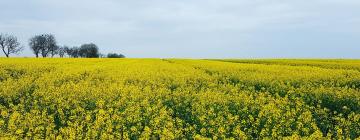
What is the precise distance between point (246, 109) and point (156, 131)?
3599mm

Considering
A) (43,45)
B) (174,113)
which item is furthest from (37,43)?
(174,113)

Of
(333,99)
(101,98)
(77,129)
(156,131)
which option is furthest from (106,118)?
(333,99)

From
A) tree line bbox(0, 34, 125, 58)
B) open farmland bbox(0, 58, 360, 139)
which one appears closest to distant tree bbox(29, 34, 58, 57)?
tree line bbox(0, 34, 125, 58)

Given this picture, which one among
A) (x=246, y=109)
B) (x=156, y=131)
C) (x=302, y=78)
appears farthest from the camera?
(x=302, y=78)

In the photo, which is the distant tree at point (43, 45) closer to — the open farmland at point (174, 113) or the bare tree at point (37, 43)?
the bare tree at point (37, 43)

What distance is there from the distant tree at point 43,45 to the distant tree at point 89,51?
40.4ft

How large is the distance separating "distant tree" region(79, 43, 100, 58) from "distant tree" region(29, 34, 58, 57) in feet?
40.4

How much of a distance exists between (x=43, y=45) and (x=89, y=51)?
54.3ft

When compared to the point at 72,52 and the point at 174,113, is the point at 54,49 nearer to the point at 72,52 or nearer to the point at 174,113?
the point at 72,52

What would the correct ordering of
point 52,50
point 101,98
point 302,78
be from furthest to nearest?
point 52,50 < point 302,78 < point 101,98

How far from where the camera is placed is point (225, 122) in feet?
30.7

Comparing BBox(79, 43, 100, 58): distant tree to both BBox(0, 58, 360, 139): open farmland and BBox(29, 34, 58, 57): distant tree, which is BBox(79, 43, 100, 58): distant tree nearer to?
BBox(29, 34, 58, 57): distant tree

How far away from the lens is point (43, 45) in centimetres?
11900

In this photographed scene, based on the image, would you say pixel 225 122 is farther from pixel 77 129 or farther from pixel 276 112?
pixel 77 129
